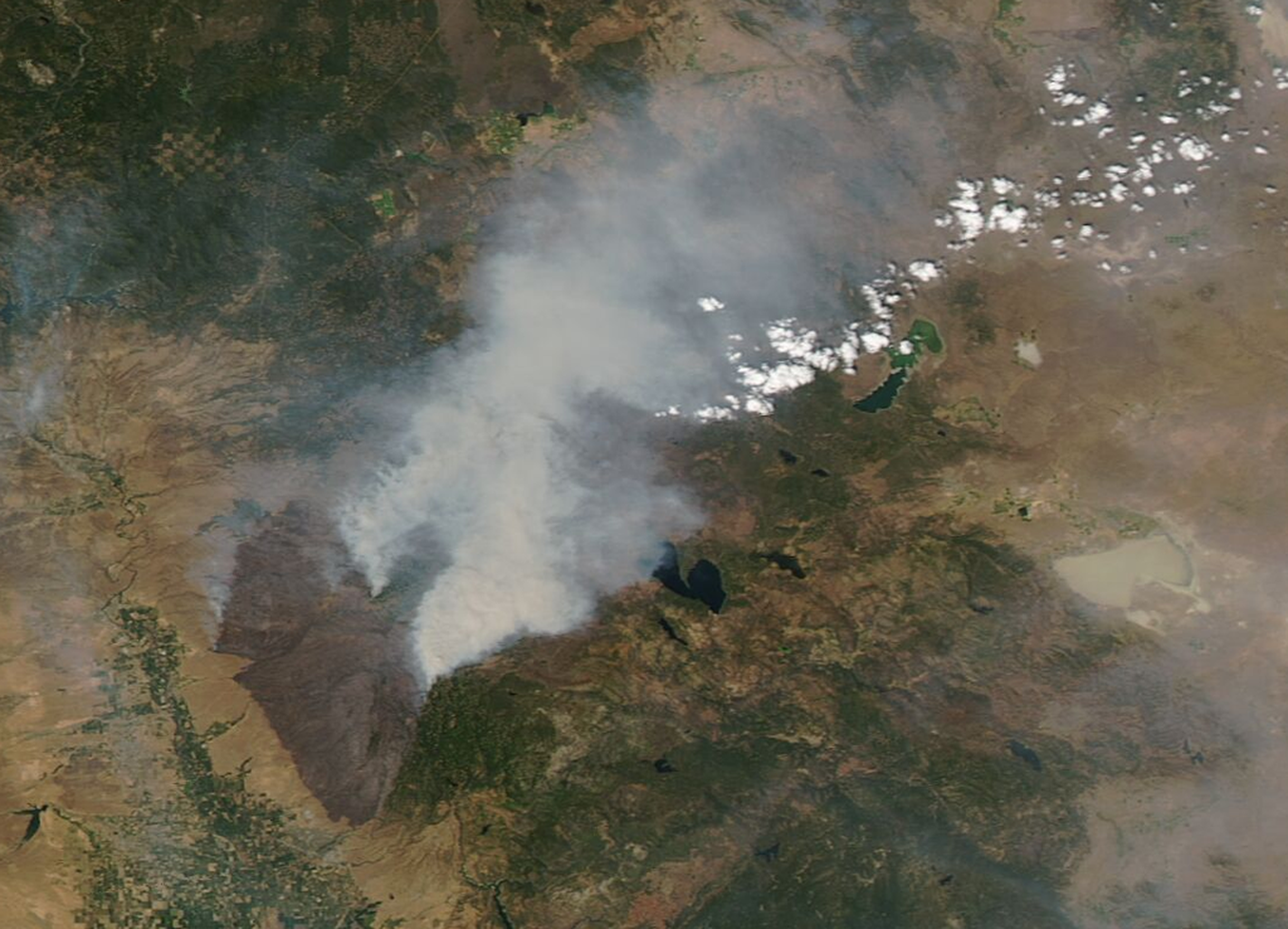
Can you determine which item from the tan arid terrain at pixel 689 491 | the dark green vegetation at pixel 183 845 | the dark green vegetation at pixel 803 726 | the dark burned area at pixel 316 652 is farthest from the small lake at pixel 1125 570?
the dark green vegetation at pixel 183 845

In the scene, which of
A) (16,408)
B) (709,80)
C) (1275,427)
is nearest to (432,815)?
(16,408)

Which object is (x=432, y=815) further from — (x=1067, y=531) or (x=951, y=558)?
(x=1067, y=531)

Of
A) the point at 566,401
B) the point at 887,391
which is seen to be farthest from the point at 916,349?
the point at 566,401

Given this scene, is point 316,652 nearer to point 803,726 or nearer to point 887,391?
point 803,726

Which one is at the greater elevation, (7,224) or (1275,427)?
(7,224)

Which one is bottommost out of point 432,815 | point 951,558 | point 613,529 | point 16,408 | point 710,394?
point 432,815

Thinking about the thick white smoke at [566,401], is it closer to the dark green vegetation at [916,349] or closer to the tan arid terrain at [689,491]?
the tan arid terrain at [689,491]
